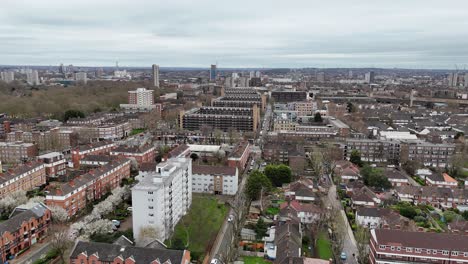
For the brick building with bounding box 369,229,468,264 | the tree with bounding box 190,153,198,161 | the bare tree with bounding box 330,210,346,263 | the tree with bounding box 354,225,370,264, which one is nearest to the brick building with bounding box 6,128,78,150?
the tree with bounding box 190,153,198,161

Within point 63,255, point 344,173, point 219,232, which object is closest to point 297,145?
point 344,173

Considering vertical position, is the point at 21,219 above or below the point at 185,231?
above

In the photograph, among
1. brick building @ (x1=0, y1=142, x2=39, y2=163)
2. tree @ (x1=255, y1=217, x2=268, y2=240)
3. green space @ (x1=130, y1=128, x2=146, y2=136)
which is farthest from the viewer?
green space @ (x1=130, y1=128, x2=146, y2=136)

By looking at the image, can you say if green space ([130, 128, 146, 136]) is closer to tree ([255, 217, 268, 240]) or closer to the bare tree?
tree ([255, 217, 268, 240])

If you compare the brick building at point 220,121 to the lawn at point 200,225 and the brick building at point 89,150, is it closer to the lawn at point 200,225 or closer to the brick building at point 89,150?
the brick building at point 89,150

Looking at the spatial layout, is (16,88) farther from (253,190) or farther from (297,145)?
(253,190)

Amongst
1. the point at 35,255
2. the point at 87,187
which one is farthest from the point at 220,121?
the point at 35,255
